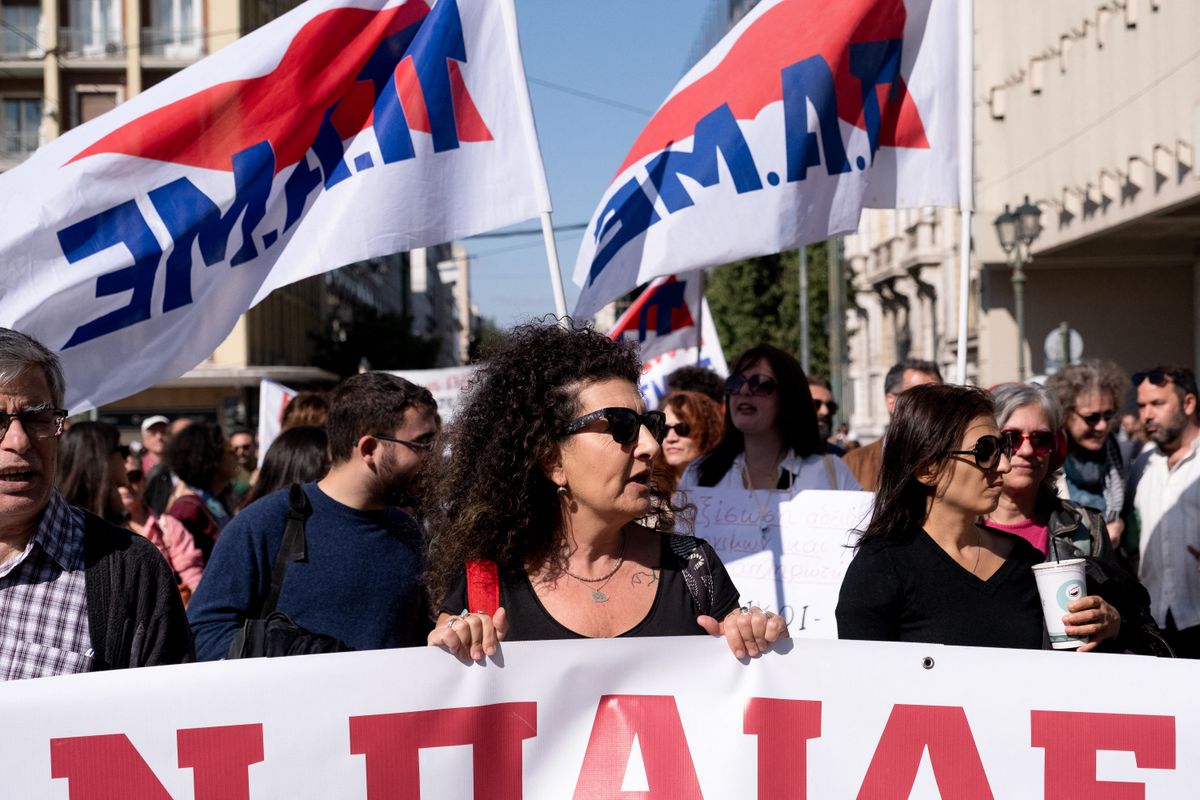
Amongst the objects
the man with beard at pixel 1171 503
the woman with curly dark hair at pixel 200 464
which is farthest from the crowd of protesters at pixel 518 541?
the woman with curly dark hair at pixel 200 464

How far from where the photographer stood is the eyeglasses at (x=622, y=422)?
3195mm

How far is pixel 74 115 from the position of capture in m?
47.9

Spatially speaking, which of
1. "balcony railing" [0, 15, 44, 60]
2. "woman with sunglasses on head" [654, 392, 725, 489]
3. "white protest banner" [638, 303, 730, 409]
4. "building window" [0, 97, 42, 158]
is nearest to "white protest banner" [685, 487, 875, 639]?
"woman with sunglasses on head" [654, 392, 725, 489]

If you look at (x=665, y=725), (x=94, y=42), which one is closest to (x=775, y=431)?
(x=665, y=725)

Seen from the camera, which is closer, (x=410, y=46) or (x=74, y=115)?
(x=410, y=46)

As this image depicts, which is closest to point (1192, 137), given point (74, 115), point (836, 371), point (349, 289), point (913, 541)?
point (913, 541)

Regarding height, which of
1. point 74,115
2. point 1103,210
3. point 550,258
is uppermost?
point 74,115

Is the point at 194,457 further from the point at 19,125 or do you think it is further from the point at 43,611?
the point at 19,125

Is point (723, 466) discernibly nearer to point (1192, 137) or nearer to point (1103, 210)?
point (1192, 137)

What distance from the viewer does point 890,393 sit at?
7062 mm

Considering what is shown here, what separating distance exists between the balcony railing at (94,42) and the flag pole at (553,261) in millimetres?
46207

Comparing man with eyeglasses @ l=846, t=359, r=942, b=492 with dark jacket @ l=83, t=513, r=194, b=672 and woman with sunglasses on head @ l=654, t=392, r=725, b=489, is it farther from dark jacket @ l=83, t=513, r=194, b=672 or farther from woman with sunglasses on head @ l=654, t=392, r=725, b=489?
dark jacket @ l=83, t=513, r=194, b=672

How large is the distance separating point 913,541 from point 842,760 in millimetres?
649

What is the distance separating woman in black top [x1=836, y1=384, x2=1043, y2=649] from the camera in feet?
11.0
